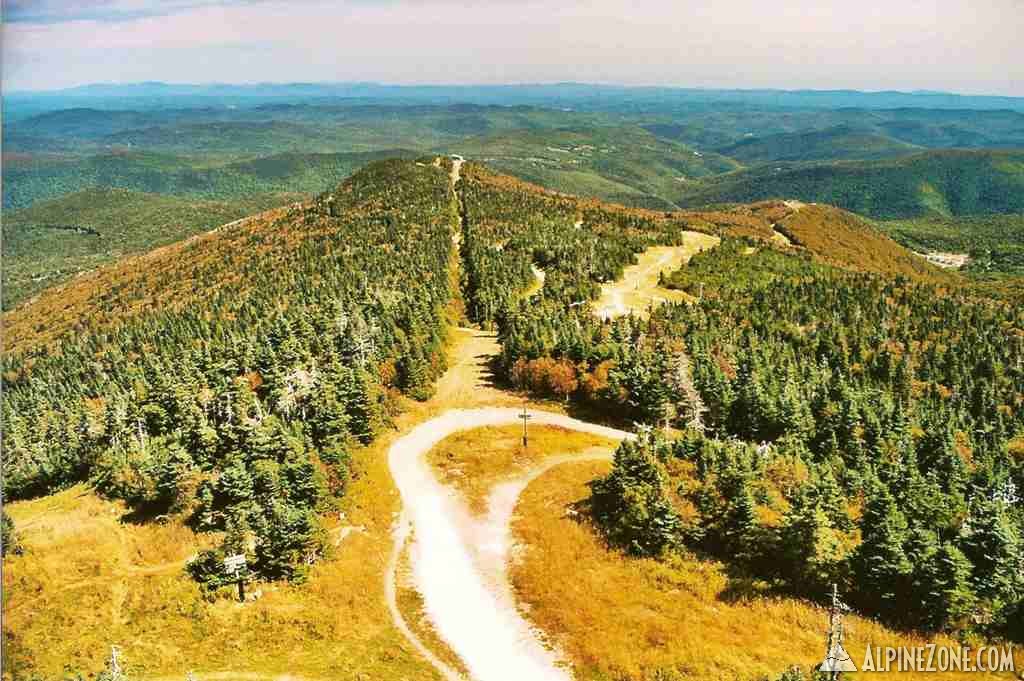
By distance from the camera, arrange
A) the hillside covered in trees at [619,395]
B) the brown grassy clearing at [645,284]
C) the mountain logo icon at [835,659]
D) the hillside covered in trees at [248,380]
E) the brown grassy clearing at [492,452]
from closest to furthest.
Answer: the mountain logo icon at [835,659] < the hillside covered in trees at [619,395] < the hillside covered in trees at [248,380] < the brown grassy clearing at [492,452] < the brown grassy clearing at [645,284]

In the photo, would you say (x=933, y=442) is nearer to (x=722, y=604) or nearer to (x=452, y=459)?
(x=722, y=604)

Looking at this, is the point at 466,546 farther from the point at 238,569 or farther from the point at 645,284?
the point at 645,284

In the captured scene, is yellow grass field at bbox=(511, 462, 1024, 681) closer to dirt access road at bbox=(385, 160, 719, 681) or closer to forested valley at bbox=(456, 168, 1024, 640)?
dirt access road at bbox=(385, 160, 719, 681)

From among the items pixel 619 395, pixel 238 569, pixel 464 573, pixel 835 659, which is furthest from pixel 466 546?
pixel 619 395

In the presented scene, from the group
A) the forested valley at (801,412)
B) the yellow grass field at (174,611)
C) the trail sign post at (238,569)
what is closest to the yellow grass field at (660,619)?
the forested valley at (801,412)
